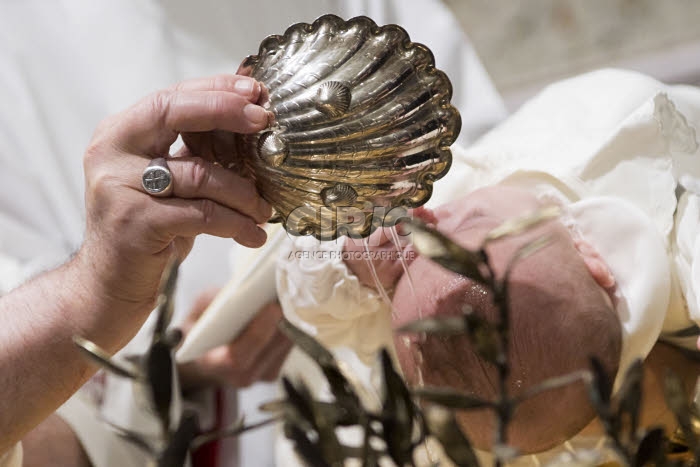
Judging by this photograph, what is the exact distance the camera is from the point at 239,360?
1.06 m

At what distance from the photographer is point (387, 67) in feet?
1.85

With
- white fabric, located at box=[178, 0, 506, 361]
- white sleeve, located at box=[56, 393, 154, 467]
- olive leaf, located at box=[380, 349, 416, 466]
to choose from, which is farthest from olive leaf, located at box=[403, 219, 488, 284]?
white fabric, located at box=[178, 0, 506, 361]

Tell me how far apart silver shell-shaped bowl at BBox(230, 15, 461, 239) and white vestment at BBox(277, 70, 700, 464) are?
0.11 meters

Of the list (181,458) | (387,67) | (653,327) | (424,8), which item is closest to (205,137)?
(387,67)

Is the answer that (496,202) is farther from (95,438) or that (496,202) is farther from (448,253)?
(95,438)

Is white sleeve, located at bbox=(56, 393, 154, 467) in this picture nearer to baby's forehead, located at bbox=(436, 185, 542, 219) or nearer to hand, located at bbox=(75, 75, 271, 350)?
hand, located at bbox=(75, 75, 271, 350)

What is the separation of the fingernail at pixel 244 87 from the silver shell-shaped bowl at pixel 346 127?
0.02 m

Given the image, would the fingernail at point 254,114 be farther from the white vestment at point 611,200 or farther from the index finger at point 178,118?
the white vestment at point 611,200

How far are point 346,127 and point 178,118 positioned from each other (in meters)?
0.12

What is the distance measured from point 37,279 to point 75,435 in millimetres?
280

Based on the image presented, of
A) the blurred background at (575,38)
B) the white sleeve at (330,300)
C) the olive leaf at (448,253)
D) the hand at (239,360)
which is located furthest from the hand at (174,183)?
the blurred background at (575,38)

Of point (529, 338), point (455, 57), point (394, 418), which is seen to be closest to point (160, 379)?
point (394, 418)

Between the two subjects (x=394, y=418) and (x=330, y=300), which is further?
(x=330, y=300)

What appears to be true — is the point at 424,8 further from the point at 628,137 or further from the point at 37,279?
the point at 37,279
